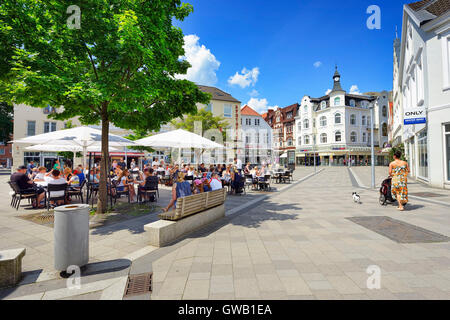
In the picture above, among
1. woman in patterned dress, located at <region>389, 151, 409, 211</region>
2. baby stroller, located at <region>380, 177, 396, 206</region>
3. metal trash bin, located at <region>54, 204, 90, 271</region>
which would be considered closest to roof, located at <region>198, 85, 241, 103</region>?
baby stroller, located at <region>380, 177, 396, 206</region>

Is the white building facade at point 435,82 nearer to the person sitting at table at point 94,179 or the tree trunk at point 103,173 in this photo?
the tree trunk at point 103,173

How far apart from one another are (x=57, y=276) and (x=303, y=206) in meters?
7.56

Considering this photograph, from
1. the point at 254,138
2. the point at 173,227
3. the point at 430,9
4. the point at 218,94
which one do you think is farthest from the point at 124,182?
the point at 254,138

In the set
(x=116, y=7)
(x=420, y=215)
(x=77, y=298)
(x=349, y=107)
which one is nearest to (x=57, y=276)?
(x=77, y=298)

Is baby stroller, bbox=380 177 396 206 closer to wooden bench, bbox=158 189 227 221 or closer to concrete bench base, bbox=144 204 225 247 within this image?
wooden bench, bbox=158 189 227 221

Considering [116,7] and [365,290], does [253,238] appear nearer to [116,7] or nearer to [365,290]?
[365,290]

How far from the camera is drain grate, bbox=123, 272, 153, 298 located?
2.96 meters

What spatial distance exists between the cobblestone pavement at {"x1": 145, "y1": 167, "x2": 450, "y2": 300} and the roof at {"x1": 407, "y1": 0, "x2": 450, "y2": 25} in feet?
41.6

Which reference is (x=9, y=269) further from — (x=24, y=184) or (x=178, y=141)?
(x=178, y=141)

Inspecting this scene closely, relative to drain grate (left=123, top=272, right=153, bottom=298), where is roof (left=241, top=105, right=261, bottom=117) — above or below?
above

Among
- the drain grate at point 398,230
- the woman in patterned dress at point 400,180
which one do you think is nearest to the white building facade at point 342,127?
the woman in patterned dress at point 400,180

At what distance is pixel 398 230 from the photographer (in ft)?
17.8

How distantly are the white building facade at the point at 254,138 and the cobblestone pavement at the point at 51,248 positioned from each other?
43336 mm

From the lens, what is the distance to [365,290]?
114 inches
